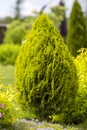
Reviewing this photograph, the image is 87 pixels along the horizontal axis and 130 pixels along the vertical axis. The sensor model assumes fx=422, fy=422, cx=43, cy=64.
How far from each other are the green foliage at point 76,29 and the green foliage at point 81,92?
10919mm

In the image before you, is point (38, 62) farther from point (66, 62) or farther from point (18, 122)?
point (18, 122)

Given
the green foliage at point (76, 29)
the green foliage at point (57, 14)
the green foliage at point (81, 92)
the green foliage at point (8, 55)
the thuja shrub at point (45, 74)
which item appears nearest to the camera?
the thuja shrub at point (45, 74)

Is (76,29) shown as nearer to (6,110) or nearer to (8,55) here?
(8,55)

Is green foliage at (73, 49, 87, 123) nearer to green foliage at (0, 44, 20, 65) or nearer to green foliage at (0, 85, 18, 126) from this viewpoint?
green foliage at (0, 85, 18, 126)

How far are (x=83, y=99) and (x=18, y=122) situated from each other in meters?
1.27

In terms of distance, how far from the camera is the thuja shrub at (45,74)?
6449mm

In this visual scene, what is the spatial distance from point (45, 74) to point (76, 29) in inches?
482

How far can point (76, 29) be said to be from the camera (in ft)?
60.6

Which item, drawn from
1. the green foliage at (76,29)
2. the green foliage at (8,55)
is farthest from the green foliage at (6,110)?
the green foliage at (8,55)

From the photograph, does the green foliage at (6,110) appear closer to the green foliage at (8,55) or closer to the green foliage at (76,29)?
the green foliage at (76,29)

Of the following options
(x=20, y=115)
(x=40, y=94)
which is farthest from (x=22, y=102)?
(x=20, y=115)

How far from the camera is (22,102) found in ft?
22.0

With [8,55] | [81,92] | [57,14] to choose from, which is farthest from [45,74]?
[57,14]

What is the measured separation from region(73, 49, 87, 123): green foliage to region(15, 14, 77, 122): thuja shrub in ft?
0.96
